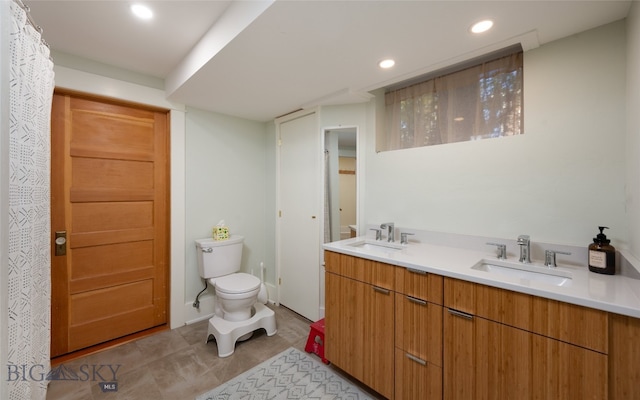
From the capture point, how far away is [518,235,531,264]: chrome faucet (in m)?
1.43

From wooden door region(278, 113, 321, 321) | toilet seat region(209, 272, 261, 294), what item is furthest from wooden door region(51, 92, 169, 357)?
wooden door region(278, 113, 321, 321)

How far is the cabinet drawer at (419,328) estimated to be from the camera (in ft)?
4.30

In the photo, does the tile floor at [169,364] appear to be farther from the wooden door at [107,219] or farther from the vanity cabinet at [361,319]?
the vanity cabinet at [361,319]

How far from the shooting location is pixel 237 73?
1.81 meters

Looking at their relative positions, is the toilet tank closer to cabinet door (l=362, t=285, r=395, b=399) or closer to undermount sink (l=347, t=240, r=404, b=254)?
undermount sink (l=347, t=240, r=404, b=254)

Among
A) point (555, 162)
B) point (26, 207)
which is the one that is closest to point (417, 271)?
point (555, 162)

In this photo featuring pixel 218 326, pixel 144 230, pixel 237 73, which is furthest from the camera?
pixel 144 230

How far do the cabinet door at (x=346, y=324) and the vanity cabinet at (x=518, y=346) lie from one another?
51 cm

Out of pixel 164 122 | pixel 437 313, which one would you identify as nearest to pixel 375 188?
pixel 437 313

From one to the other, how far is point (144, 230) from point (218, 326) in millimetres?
1102

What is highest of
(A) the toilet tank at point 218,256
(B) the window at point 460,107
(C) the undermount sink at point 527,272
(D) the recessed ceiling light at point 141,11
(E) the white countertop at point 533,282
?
(D) the recessed ceiling light at point 141,11

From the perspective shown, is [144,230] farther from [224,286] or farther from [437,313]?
[437,313]

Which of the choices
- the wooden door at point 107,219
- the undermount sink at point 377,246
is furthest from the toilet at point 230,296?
the undermount sink at point 377,246

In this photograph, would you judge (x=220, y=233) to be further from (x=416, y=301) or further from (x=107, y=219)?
(x=416, y=301)
